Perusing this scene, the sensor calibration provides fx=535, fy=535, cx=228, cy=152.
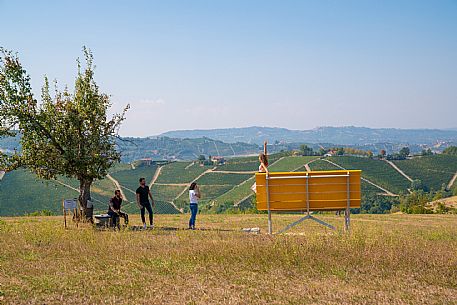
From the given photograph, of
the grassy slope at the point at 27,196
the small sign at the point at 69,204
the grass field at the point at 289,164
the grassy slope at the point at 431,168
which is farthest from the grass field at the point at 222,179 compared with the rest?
the small sign at the point at 69,204

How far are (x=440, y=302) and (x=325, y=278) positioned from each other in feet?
5.93

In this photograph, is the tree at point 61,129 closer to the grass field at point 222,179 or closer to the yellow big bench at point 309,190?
the yellow big bench at point 309,190

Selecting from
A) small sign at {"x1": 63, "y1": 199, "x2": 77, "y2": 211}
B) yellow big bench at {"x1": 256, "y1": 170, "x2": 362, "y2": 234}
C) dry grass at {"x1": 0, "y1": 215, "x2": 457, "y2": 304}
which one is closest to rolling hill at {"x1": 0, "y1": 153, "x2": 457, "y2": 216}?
small sign at {"x1": 63, "y1": 199, "x2": 77, "y2": 211}

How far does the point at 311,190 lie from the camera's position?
13781 millimetres

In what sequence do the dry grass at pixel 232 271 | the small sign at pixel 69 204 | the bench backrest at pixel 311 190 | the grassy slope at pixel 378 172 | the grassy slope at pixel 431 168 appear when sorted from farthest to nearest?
the grassy slope at pixel 431 168 < the grassy slope at pixel 378 172 < the small sign at pixel 69 204 < the bench backrest at pixel 311 190 < the dry grass at pixel 232 271

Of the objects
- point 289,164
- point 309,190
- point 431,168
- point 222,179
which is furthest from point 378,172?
point 309,190

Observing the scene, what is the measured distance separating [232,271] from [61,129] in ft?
33.9

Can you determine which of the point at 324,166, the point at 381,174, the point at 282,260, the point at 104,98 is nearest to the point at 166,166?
the point at 324,166

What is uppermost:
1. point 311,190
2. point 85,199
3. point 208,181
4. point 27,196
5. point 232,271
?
point 311,190

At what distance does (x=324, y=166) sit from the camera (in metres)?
107

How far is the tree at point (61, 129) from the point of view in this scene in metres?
16.5

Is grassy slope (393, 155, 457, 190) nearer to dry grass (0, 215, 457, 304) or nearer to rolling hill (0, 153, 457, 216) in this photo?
rolling hill (0, 153, 457, 216)

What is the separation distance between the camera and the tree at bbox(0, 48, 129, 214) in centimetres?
1648

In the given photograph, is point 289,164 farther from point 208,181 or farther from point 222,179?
point 208,181
